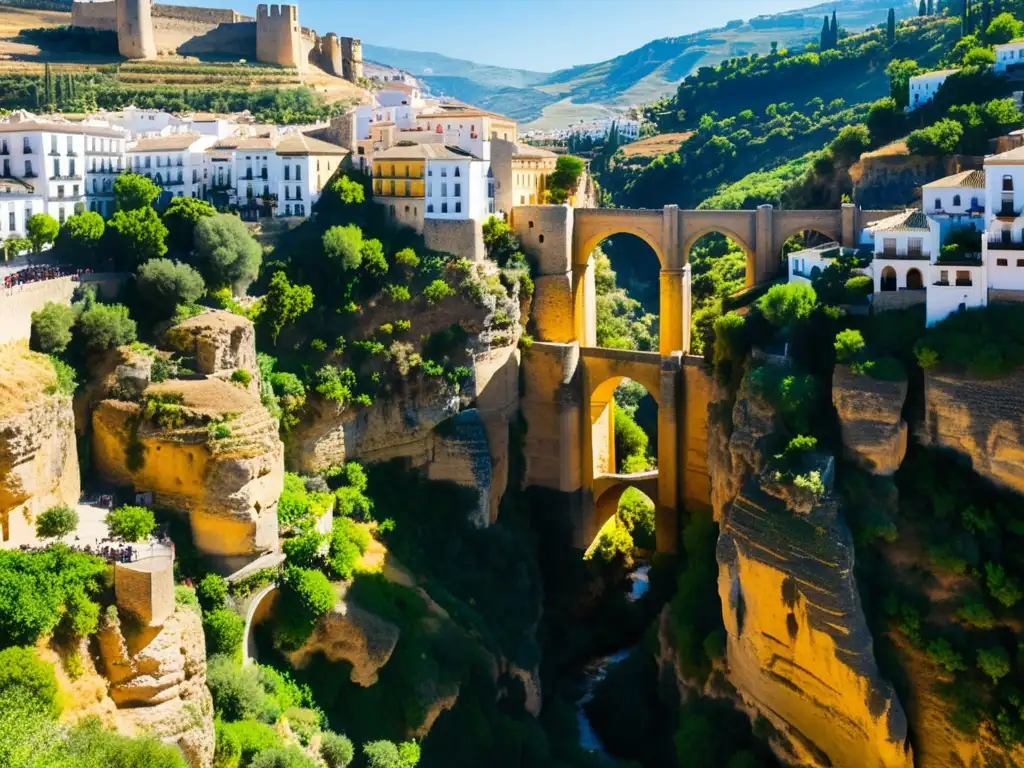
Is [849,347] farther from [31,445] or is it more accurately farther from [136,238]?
[136,238]

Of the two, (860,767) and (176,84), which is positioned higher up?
(176,84)

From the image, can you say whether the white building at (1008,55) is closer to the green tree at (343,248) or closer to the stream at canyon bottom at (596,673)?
the stream at canyon bottom at (596,673)

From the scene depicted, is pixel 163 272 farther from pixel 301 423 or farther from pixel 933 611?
pixel 933 611

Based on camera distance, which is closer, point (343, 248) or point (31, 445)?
point (31, 445)

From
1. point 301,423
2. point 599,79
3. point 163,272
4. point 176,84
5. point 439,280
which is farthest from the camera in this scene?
point 599,79

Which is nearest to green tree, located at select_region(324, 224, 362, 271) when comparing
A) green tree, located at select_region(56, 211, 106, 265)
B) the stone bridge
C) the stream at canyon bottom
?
green tree, located at select_region(56, 211, 106, 265)

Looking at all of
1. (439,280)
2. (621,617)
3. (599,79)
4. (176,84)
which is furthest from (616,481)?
(599,79)

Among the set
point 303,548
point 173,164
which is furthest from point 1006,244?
point 173,164

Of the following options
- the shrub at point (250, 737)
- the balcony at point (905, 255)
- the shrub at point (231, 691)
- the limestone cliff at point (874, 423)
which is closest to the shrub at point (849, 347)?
the limestone cliff at point (874, 423)

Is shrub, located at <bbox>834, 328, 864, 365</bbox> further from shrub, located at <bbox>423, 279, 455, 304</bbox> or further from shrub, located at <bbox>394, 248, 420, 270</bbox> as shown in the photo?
shrub, located at <bbox>394, 248, 420, 270</bbox>
